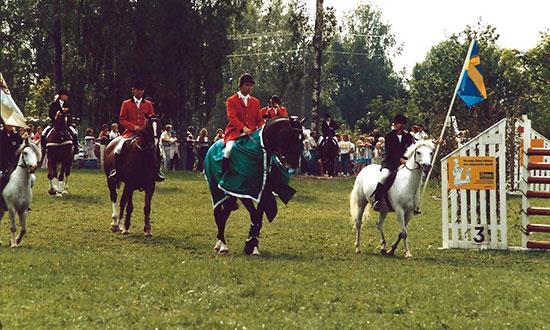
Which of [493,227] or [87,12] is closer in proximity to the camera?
[493,227]

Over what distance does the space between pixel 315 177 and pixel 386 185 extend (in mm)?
21142

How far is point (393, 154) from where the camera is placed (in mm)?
14523

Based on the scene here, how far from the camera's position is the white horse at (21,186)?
14156mm

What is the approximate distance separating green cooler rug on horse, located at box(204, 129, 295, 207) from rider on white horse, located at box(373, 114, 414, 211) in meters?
1.66

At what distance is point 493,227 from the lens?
50.1 ft

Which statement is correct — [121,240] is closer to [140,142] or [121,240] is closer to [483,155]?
[140,142]

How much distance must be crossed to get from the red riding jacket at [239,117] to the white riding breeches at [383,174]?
2370 millimetres

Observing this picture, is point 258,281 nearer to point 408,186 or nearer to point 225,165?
point 225,165

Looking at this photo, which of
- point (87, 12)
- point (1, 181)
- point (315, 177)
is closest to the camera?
point (1, 181)

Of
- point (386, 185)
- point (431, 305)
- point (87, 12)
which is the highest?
point (87, 12)

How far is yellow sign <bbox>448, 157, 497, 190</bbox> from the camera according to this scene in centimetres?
1530

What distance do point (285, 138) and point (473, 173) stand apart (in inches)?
168

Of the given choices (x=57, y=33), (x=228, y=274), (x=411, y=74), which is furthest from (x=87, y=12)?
(x=411, y=74)

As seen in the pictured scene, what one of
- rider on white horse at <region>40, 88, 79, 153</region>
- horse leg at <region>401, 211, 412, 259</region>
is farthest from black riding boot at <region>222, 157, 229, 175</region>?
rider on white horse at <region>40, 88, 79, 153</region>
